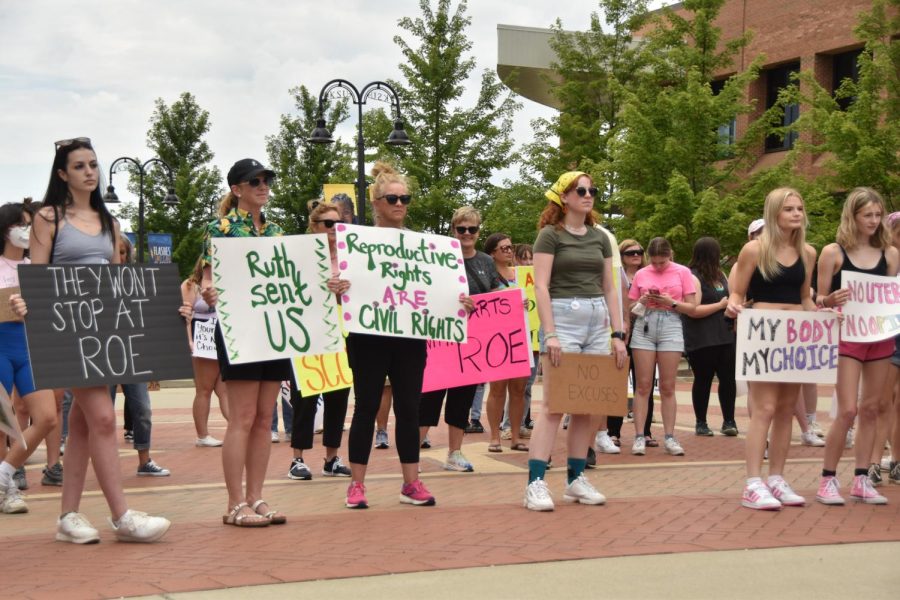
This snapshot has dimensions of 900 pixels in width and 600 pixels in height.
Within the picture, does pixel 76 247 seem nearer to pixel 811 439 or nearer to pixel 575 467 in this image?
pixel 575 467

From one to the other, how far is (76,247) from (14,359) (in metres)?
1.90

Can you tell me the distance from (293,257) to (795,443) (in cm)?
626

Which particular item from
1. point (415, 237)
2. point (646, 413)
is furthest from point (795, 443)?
point (415, 237)

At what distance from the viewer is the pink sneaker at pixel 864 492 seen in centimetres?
698

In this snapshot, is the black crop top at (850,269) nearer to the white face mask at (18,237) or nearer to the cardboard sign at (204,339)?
the white face mask at (18,237)

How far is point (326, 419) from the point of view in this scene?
327 inches

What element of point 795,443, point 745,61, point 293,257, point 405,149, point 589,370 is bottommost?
point 795,443

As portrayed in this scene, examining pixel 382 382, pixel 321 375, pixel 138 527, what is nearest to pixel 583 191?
pixel 382 382

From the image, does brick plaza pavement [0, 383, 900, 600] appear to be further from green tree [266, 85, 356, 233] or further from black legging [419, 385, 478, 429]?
green tree [266, 85, 356, 233]

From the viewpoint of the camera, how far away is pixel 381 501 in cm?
713

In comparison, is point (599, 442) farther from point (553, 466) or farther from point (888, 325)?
point (888, 325)

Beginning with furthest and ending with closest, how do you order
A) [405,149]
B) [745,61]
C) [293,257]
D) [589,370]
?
[745,61], [405,149], [589,370], [293,257]

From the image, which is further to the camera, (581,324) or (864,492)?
(864,492)

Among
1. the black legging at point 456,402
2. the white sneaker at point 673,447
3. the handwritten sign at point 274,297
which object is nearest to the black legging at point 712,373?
the white sneaker at point 673,447
